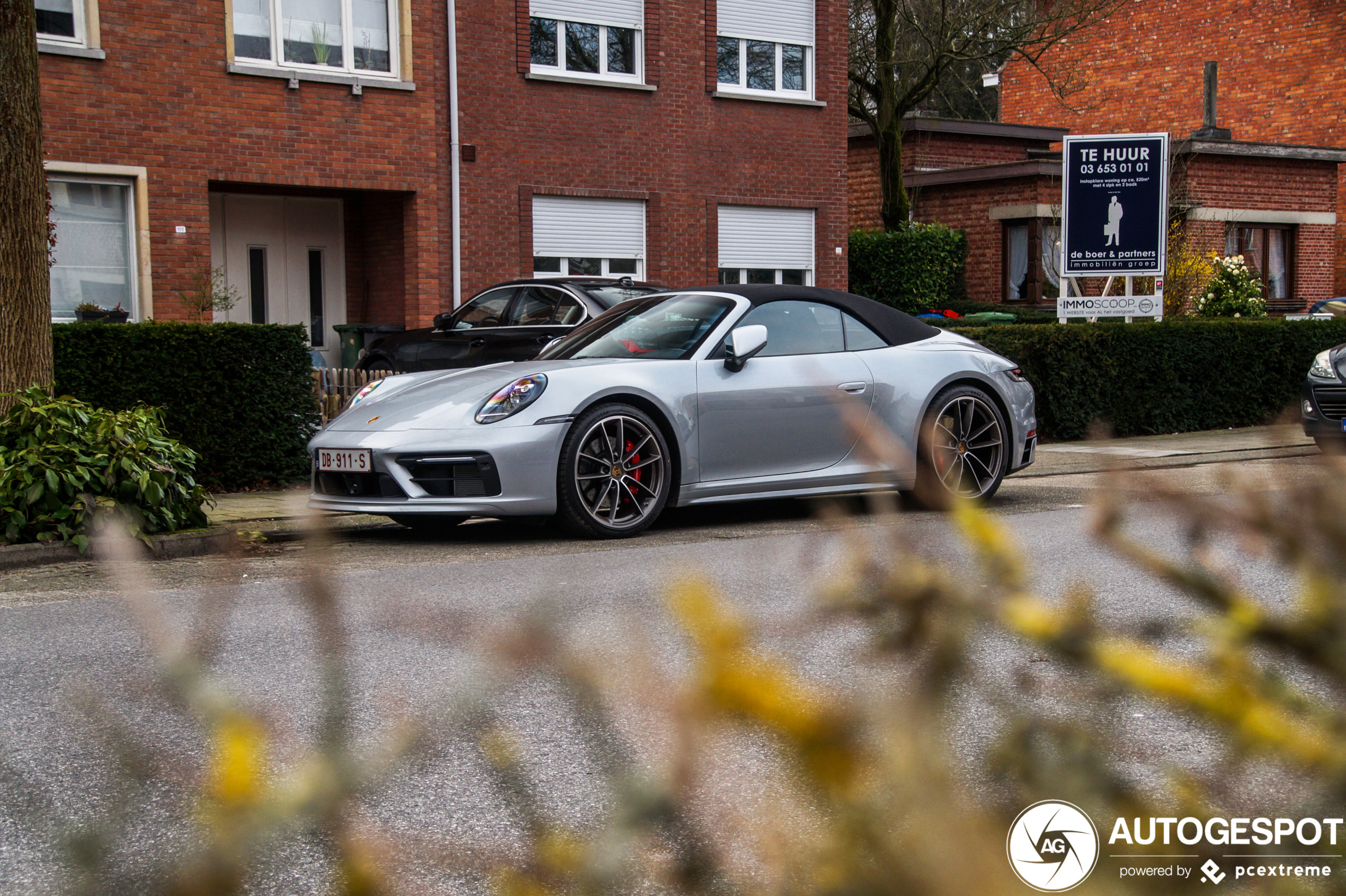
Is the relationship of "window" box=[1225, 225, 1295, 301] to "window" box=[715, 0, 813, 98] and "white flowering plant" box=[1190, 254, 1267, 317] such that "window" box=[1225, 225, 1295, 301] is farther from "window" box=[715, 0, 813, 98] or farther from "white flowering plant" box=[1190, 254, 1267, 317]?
"window" box=[715, 0, 813, 98]

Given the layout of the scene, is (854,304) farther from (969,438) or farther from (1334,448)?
(1334,448)

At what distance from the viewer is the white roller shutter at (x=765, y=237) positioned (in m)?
22.1

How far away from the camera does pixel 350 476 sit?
816 centimetres

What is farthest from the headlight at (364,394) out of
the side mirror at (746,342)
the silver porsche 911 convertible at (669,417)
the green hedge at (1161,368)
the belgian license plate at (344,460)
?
the green hedge at (1161,368)

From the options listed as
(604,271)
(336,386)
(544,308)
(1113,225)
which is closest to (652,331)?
(336,386)

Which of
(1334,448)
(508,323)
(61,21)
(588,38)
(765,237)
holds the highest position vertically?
(588,38)

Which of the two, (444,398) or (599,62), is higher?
(599,62)

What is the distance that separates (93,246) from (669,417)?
11.5 meters

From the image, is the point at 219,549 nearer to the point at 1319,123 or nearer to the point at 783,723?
the point at 783,723

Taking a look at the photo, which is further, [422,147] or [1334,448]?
[422,147]

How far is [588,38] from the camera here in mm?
20469

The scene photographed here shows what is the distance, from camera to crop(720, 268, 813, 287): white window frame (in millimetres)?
22375

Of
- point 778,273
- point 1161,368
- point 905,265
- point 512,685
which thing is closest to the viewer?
point 512,685

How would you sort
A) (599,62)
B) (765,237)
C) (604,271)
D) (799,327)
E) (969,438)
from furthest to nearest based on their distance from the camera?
(765,237) → (604,271) → (599,62) → (969,438) → (799,327)
